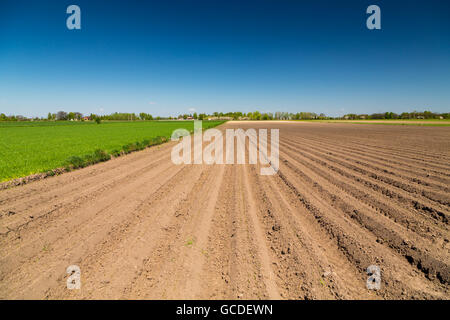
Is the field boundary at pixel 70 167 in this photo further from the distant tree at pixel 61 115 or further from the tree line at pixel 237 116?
the distant tree at pixel 61 115

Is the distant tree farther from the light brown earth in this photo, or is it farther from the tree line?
the light brown earth

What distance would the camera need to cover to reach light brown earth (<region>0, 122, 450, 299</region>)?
2334 millimetres

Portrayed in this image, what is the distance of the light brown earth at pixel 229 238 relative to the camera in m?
2.33

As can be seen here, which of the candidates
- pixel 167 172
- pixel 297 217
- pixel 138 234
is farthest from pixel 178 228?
pixel 167 172

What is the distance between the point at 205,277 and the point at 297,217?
2.37 m

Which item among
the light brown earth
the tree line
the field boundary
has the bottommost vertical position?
the light brown earth

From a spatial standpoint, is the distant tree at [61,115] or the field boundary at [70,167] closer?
the field boundary at [70,167]

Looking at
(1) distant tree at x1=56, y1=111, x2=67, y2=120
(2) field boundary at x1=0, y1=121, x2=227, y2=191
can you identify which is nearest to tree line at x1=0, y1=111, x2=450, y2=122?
(1) distant tree at x1=56, y1=111, x2=67, y2=120

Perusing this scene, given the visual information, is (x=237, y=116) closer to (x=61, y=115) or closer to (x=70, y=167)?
(x=61, y=115)

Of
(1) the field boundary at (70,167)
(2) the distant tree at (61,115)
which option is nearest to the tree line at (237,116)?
(2) the distant tree at (61,115)

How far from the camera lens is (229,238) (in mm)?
3328

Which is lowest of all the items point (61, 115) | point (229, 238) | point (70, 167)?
point (229, 238)

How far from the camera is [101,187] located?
19.3 feet

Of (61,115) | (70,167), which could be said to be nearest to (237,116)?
(61,115)
